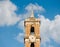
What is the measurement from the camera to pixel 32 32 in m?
52.0

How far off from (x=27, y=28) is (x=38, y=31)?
1.92 metres

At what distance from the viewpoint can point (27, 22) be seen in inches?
2051

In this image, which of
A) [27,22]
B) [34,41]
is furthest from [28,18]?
[34,41]

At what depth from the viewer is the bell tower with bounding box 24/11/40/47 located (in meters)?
50.9

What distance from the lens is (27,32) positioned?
2026 inches

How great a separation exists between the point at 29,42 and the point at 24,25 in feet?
10.9

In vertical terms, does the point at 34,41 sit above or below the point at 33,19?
below

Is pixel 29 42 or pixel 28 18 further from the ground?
pixel 28 18

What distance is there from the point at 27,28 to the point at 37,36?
2.20 metres

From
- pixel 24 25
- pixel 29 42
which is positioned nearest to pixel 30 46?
pixel 29 42

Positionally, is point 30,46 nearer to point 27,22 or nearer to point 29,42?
point 29,42

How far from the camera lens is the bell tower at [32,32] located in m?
50.9

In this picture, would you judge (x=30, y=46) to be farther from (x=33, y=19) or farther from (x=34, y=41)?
(x=33, y=19)

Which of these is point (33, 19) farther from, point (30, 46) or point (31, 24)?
point (30, 46)
